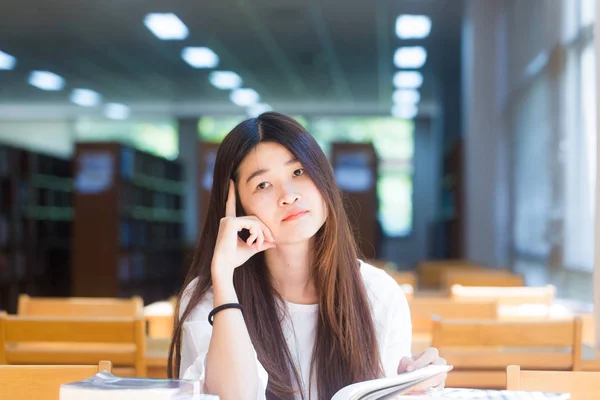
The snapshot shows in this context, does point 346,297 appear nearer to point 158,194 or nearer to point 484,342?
point 484,342

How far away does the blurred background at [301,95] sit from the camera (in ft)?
18.3

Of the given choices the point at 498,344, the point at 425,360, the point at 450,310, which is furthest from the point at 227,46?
the point at 425,360

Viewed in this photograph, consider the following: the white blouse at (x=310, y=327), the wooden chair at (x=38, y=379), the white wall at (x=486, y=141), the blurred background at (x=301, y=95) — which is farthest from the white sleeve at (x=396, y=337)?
the white wall at (x=486, y=141)

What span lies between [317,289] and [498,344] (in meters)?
0.95

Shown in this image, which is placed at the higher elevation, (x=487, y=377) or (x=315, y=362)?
(x=315, y=362)

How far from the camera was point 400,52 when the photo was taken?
10.2 meters

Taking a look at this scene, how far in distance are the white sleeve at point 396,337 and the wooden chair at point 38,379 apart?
58 cm

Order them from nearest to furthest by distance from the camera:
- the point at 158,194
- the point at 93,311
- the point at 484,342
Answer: the point at 484,342 → the point at 93,311 → the point at 158,194

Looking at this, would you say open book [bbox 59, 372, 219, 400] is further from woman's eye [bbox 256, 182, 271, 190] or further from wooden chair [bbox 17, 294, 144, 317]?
wooden chair [bbox 17, 294, 144, 317]

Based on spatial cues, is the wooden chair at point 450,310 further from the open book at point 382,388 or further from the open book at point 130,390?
the open book at point 130,390

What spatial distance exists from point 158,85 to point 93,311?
31.5ft

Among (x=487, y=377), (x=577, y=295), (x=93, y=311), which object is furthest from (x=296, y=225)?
(x=577, y=295)

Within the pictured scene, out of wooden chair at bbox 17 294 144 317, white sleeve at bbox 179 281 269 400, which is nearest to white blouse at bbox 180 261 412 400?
white sleeve at bbox 179 281 269 400

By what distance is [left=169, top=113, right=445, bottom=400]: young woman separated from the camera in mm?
1464
